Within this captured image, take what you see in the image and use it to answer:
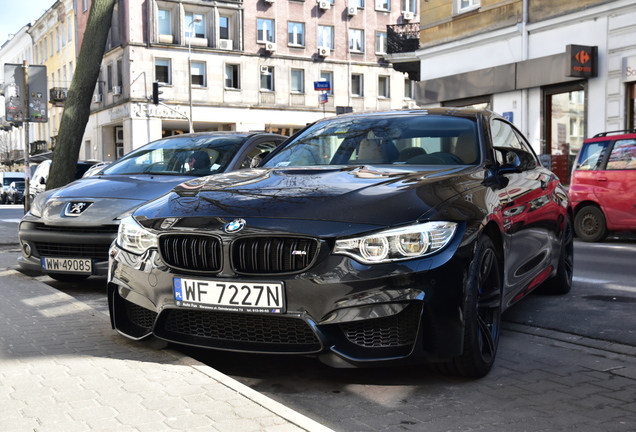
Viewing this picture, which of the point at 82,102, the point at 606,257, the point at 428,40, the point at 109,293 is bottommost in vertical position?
the point at 606,257

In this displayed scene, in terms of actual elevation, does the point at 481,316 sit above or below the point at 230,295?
below

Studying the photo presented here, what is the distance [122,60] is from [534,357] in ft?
144

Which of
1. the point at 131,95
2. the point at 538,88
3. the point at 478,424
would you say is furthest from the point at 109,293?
the point at 131,95

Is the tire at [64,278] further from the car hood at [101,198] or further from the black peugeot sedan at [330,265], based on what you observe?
the black peugeot sedan at [330,265]

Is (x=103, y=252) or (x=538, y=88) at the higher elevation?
(x=538, y=88)

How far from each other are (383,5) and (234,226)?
50.7 meters

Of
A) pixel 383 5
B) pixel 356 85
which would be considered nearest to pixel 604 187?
pixel 356 85

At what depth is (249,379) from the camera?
438 centimetres

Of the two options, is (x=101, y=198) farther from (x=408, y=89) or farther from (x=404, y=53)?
(x=408, y=89)

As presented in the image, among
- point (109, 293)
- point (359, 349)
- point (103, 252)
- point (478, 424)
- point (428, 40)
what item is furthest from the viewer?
point (428, 40)

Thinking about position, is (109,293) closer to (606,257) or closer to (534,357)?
(534,357)

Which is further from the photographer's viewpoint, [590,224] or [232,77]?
[232,77]

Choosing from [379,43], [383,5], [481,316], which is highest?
[383,5]

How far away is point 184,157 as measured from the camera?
8.26 meters
